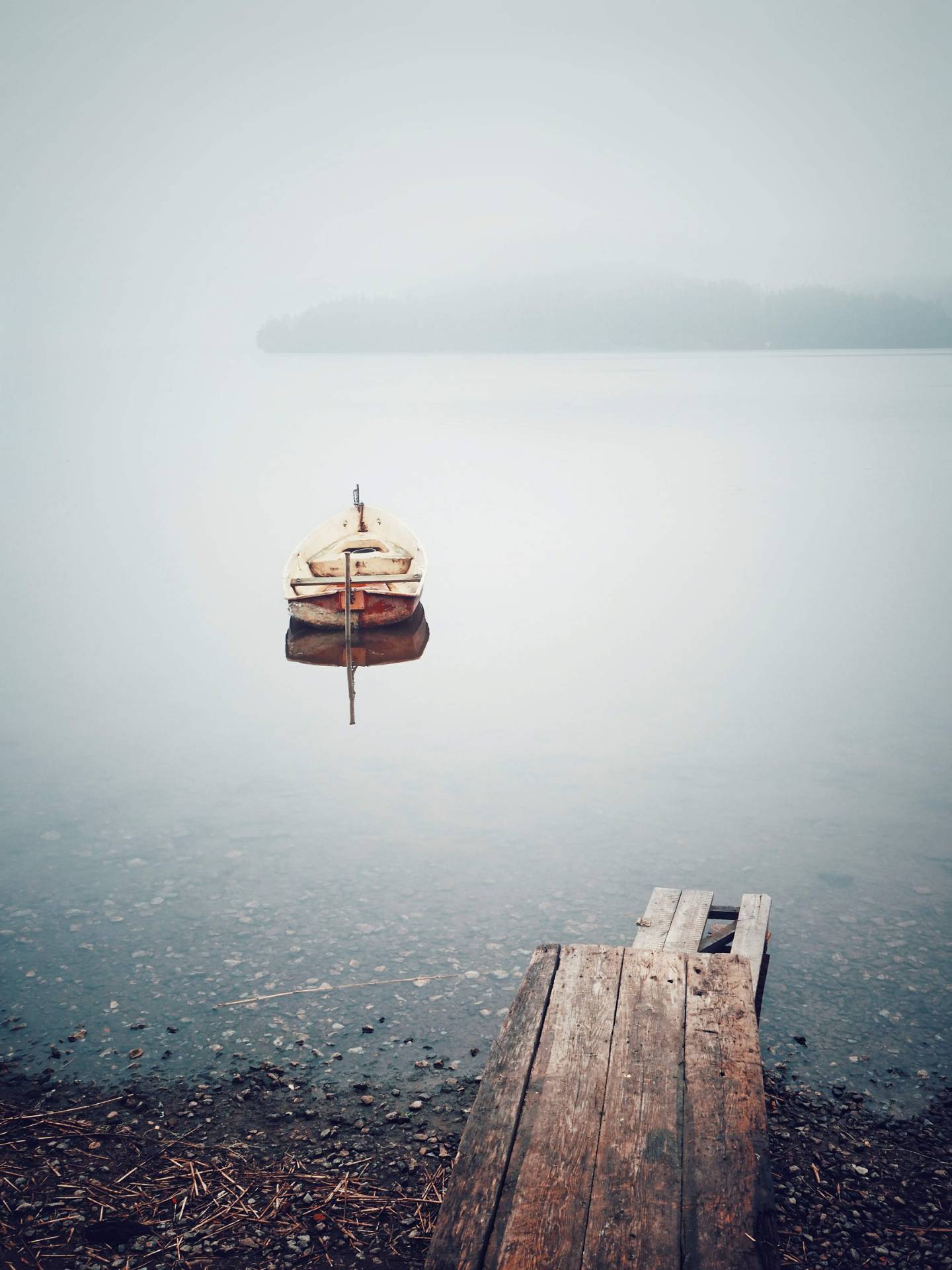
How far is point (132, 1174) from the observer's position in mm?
3965

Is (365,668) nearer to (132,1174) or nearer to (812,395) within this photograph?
(132,1174)

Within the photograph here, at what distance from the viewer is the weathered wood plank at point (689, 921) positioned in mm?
4902

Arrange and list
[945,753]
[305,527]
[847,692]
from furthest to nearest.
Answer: [305,527] < [847,692] < [945,753]

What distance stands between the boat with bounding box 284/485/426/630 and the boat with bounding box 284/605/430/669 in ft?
0.43

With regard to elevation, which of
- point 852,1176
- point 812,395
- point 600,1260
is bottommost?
point 852,1176

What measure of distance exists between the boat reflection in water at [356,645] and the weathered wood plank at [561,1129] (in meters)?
6.91

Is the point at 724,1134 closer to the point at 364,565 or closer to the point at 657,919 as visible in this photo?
the point at 657,919

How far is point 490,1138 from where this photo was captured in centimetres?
312

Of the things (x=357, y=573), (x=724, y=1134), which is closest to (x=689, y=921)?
(x=724, y=1134)

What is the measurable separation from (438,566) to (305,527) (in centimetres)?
478

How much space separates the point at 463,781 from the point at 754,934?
332cm

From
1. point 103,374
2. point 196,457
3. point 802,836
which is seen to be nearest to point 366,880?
point 802,836

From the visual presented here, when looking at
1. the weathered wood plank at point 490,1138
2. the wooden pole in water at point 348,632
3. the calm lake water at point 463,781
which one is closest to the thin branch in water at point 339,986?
the calm lake water at point 463,781

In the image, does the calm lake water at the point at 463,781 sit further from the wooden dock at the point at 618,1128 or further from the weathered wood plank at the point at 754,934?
the wooden dock at the point at 618,1128
